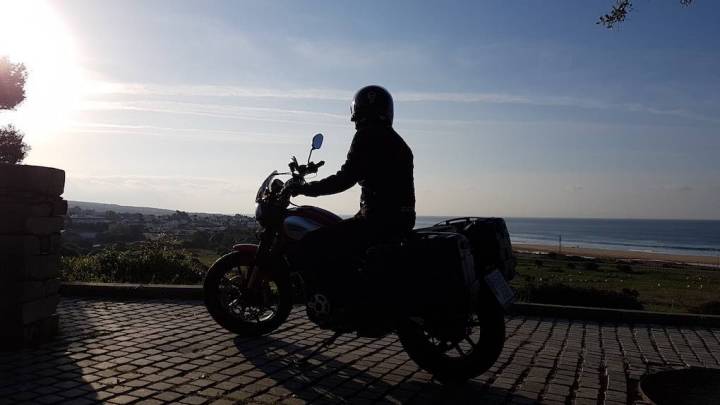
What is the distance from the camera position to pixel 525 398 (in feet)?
15.3

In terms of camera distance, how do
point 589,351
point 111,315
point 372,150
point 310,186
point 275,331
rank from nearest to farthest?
point 372,150 → point 310,186 → point 589,351 → point 275,331 → point 111,315

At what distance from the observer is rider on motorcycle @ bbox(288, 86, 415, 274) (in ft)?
16.8

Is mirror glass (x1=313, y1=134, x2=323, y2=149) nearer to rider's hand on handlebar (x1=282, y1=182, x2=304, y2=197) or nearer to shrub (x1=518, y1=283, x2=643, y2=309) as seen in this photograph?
rider's hand on handlebar (x1=282, y1=182, x2=304, y2=197)

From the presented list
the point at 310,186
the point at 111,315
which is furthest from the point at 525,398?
the point at 111,315

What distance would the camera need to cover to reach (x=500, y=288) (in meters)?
4.78

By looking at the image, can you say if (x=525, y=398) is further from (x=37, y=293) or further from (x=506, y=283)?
(x=37, y=293)

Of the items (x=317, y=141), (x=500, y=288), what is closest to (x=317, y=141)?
(x=317, y=141)

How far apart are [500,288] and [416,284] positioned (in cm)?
67

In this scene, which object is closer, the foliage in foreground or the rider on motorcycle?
the rider on motorcycle

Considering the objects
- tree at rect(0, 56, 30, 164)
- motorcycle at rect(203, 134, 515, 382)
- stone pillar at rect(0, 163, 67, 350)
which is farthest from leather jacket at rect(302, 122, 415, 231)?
tree at rect(0, 56, 30, 164)

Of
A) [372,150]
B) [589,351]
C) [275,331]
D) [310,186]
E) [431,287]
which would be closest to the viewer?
A: [431,287]

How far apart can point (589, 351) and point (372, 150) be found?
3.29 m

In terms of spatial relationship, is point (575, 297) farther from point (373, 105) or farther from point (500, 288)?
point (373, 105)

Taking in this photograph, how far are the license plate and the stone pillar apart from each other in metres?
4.18
